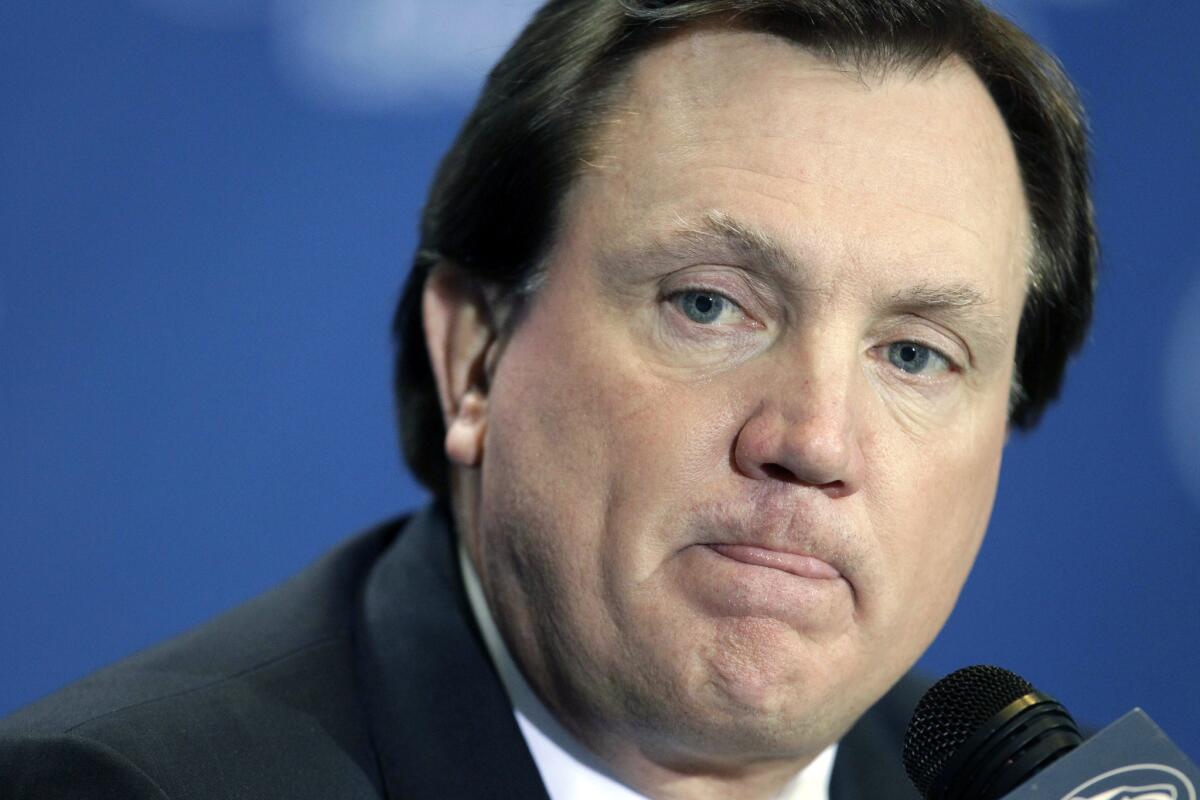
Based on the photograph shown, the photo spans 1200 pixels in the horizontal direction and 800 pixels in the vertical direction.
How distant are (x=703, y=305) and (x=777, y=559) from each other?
0.35 metres

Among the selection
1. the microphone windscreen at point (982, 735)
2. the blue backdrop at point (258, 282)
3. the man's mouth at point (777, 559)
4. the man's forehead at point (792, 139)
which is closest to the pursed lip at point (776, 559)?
the man's mouth at point (777, 559)

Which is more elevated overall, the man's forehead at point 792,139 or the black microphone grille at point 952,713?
the man's forehead at point 792,139

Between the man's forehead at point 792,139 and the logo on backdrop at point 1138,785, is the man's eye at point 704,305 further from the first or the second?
the logo on backdrop at point 1138,785

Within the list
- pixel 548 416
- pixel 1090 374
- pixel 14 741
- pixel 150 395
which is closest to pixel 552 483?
pixel 548 416

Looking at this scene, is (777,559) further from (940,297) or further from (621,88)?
(621,88)

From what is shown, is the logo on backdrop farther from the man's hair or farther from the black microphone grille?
the man's hair

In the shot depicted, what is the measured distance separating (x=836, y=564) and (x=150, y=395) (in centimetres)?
180

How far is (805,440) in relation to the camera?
68.0 inches

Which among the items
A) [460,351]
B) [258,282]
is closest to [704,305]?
[460,351]

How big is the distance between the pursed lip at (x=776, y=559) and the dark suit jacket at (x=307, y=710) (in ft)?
1.40

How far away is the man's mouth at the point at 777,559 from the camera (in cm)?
177

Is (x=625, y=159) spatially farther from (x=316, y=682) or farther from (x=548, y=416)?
(x=316, y=682)

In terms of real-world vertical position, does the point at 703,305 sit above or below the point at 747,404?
above

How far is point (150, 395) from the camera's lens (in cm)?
310
